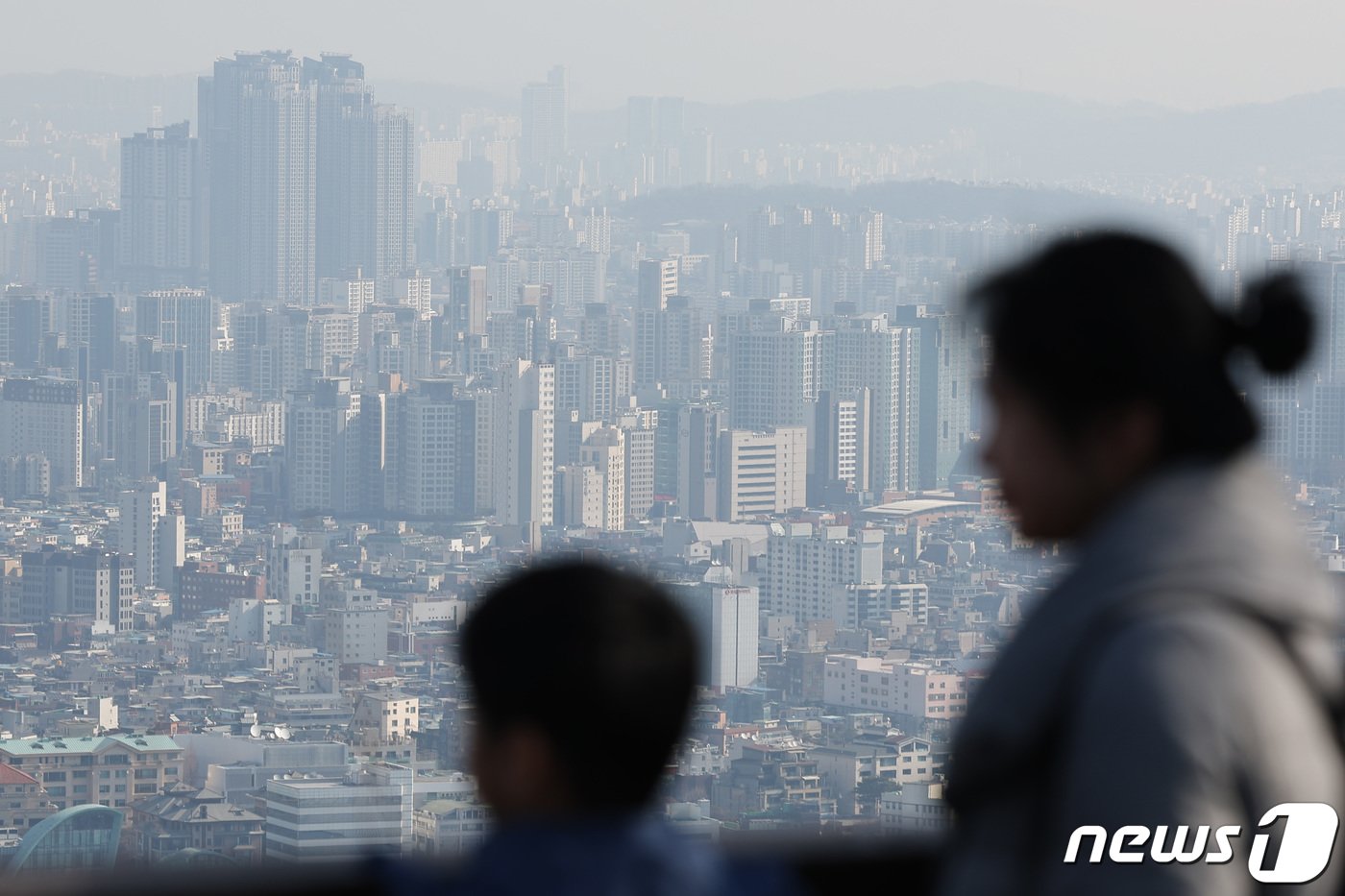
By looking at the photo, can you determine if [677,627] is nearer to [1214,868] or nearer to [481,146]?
[1214,868]

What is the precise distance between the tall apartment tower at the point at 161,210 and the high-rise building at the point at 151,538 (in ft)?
58.0

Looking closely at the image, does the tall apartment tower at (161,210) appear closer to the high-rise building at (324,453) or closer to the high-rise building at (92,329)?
the high-rise building at (92,329)

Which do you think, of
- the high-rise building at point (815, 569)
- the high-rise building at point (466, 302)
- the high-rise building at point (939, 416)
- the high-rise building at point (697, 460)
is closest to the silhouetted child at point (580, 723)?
the high-rise building at point (815, 569)

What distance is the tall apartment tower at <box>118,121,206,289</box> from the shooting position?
44.6 meters

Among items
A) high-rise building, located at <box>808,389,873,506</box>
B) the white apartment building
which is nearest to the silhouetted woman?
the white apartment building

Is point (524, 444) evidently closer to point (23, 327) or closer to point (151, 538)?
point (151, 538)

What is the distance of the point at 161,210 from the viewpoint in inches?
1800

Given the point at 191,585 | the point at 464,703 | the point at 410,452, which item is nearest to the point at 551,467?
the point at 410,452

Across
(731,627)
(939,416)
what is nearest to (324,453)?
(939,416)

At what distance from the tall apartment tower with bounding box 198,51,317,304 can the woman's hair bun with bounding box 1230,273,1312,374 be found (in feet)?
150

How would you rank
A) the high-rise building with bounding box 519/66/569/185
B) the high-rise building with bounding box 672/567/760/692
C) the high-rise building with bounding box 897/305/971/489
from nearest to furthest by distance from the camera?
the high-rise building with bounding box 672/567/760/692, the high-rise building with bounding box 897/305/971/489, the high-rise building with bounding box 519/66/569/185

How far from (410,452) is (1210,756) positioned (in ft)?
101

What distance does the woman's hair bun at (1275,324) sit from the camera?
0.43 m

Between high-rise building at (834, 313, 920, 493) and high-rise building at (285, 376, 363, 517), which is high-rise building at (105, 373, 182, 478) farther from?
high-rise building at (834, 313, 920, 493)
